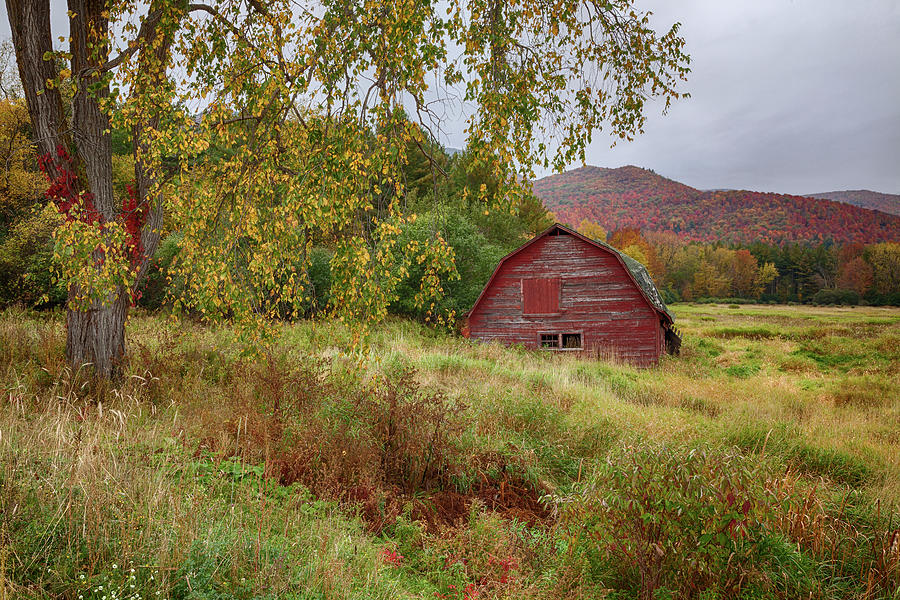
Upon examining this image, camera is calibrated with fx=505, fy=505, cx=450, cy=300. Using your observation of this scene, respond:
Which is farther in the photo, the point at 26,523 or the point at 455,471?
the point at 455,471

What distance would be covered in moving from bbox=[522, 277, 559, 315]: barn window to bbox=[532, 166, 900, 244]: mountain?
7745cm

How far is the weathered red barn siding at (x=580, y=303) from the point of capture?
850 inches

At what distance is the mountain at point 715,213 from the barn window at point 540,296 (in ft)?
254

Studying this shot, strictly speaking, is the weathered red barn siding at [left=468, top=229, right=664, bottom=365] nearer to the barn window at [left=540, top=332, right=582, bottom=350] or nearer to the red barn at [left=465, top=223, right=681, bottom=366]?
the red barn at [left=465, top=223, right=681, bottom=366]

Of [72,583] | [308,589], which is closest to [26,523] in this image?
[72,583]

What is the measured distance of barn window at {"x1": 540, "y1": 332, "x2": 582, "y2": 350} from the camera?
73.0 ft

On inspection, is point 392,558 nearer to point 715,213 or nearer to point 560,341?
point 560,341

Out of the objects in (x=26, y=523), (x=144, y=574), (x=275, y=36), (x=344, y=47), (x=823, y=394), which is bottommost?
(x=823, y=394)

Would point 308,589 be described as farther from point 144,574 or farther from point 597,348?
point 597,348

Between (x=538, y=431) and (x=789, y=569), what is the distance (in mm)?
3876

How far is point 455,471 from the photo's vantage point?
557 cm

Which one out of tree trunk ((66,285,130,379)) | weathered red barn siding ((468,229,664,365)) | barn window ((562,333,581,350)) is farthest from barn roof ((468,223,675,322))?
tree trunk ((66,285,130,379))

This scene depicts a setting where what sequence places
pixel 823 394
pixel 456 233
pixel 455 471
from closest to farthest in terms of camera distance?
pixel 455 471 < pixel 823 394 < pixel 456 233

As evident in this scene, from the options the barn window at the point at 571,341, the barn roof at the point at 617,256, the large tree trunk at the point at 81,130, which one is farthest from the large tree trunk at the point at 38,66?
the barn window at the point at 571,341
